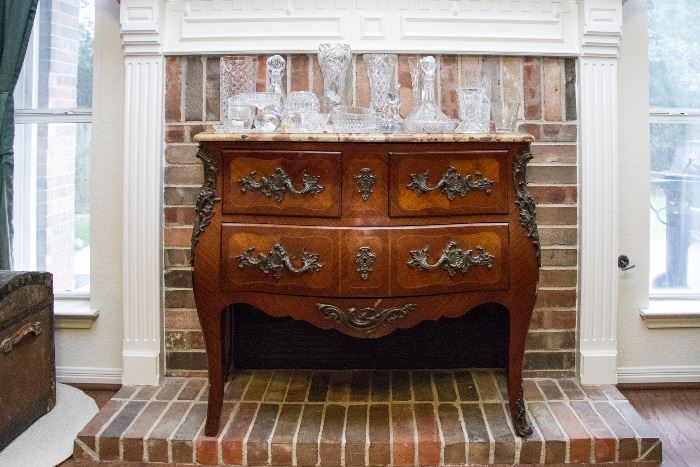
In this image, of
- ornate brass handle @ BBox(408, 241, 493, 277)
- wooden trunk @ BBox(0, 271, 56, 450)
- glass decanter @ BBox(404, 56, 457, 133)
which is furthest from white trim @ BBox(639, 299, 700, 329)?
wooden trunk @ BBox(0, 271, 56, 450)

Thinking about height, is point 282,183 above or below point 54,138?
below

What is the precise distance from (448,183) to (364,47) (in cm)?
72

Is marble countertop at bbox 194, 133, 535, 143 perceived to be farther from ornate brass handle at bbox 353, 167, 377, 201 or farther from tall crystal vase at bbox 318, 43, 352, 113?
tall crystal vase at bbox 318, 43, 352, 113

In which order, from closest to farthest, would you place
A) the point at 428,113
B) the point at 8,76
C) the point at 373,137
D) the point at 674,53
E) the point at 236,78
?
A: the point at 373,137
the point at 428,113
the point at 236,78
the point at 8,76
the point at 674,53

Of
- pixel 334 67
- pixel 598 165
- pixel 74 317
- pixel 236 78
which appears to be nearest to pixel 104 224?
pixel 74 317

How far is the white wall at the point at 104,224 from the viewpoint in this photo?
7.16 ft

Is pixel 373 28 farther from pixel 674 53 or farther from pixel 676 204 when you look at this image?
pixel 676 204

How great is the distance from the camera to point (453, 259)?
5.43ft

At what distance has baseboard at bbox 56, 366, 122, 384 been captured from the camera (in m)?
2.23

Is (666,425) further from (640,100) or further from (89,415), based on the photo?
(89,415)

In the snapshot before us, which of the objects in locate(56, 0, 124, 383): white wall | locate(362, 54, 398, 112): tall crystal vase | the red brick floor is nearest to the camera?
the red brick floor

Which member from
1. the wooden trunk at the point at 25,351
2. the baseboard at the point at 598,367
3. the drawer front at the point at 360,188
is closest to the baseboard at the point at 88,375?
the wooden trunk at the point at 25,351

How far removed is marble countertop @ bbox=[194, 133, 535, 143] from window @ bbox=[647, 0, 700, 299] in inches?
39.7

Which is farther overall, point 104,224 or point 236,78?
point 104,224
